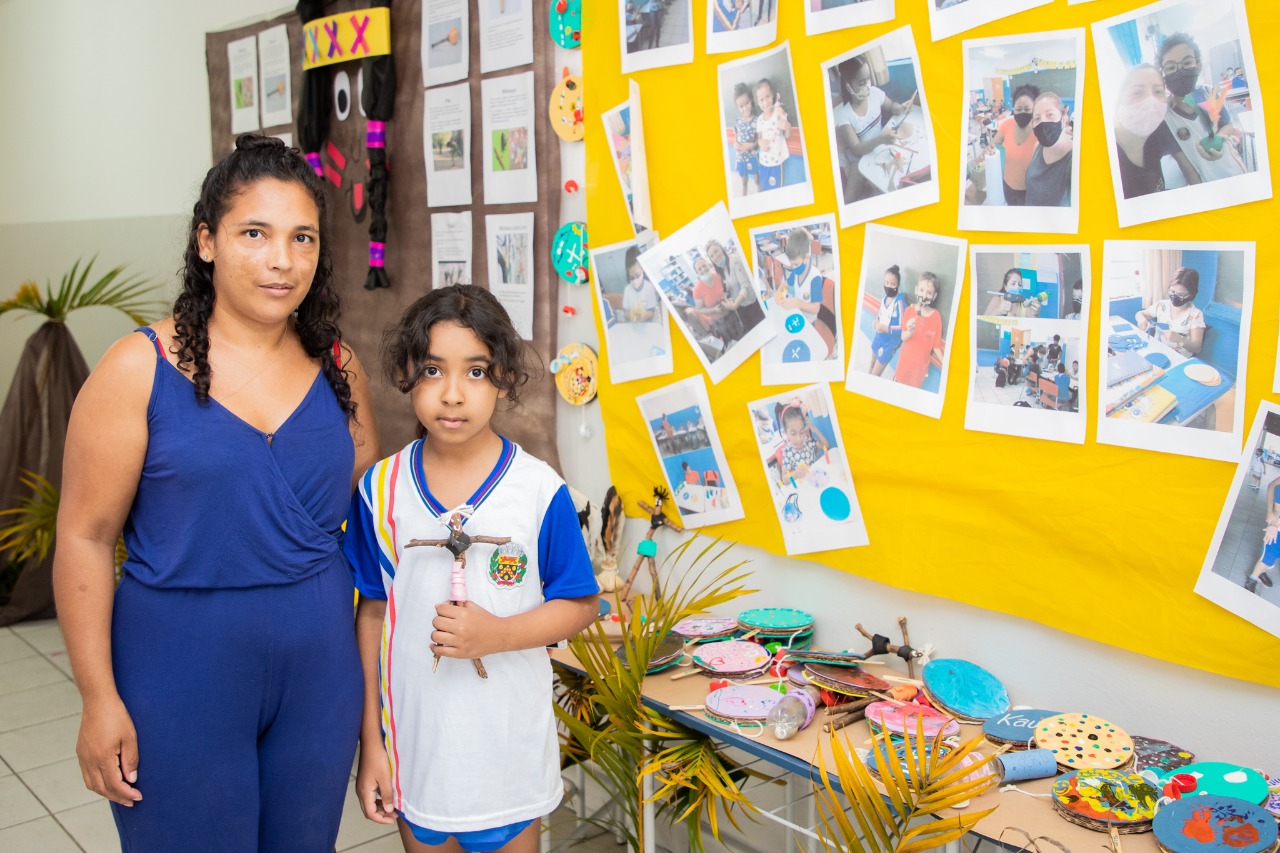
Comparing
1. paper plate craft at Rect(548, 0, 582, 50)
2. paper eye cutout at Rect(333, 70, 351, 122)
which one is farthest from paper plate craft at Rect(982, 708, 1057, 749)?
paper eye cutout at Rect(333, 70, 351, 122)

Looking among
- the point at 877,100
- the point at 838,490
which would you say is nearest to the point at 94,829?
the point at 838,490

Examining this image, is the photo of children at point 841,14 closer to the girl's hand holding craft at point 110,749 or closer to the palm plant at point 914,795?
the palm plant at point 914,795

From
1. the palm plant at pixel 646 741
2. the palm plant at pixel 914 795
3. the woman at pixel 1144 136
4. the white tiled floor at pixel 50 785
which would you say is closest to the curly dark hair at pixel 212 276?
the palm plant at pixel 646 741

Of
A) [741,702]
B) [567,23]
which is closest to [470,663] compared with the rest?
[741,702]

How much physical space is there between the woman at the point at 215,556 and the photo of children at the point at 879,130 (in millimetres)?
1046

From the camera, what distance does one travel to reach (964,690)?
Answer: 6.19 feet

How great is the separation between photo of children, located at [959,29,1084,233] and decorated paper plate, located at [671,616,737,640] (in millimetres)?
992

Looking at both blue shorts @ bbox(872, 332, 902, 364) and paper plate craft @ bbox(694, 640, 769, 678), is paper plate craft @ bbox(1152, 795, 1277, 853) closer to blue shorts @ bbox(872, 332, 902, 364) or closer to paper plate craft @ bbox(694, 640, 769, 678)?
paper plate craft @ bbox(694, 640, 769, 678)

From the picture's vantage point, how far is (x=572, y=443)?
2.88 metres

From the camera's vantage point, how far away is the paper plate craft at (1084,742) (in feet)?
5.41

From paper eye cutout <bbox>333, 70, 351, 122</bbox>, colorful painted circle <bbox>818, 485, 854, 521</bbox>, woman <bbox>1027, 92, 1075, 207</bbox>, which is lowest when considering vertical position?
colorful painted circle <bbox>818, 485, 854, 521</bbox>

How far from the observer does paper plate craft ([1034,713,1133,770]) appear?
1.65 m

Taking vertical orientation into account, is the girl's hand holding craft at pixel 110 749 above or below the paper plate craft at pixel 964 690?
above

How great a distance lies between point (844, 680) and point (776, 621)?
323 mm
